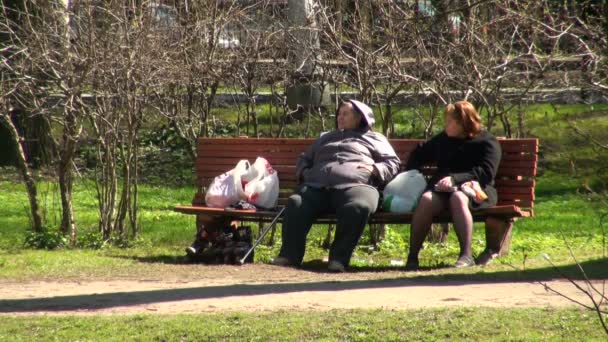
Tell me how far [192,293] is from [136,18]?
3.44 meters

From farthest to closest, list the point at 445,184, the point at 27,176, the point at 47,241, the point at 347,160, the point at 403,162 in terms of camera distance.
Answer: the point at 27,176
the point at 47,241
the point at 403,162
the point at 347,160
the point at 445,184

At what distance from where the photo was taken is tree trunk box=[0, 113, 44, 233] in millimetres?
10117

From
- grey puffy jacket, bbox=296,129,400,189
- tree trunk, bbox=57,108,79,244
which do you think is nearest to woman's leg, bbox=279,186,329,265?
grey puffy jacket, bbox=296,129,400,189

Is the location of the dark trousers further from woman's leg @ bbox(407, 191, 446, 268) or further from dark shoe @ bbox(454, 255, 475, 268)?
dark shoe @ bbox(454, 255, 475, 268)

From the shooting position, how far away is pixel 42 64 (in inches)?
394

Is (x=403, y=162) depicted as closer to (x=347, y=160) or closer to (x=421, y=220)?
(x=347, y=160)

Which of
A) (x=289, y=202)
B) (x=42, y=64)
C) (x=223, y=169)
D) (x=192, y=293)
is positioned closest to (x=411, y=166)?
(x=289, y=202)

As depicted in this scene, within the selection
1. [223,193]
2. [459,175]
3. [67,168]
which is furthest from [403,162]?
[67,168]

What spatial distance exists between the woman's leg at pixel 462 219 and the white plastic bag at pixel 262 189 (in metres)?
1.62

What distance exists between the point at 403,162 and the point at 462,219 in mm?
1185

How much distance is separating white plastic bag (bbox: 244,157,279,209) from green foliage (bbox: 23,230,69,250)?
176 centimetres

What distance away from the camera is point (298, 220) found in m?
9.05

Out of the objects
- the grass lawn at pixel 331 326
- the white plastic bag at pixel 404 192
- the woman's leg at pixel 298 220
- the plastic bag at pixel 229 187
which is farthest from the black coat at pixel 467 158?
the grass lawn at pixel 331 326

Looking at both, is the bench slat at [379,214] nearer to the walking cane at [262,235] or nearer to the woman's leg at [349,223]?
the walking cane at [262,235]
